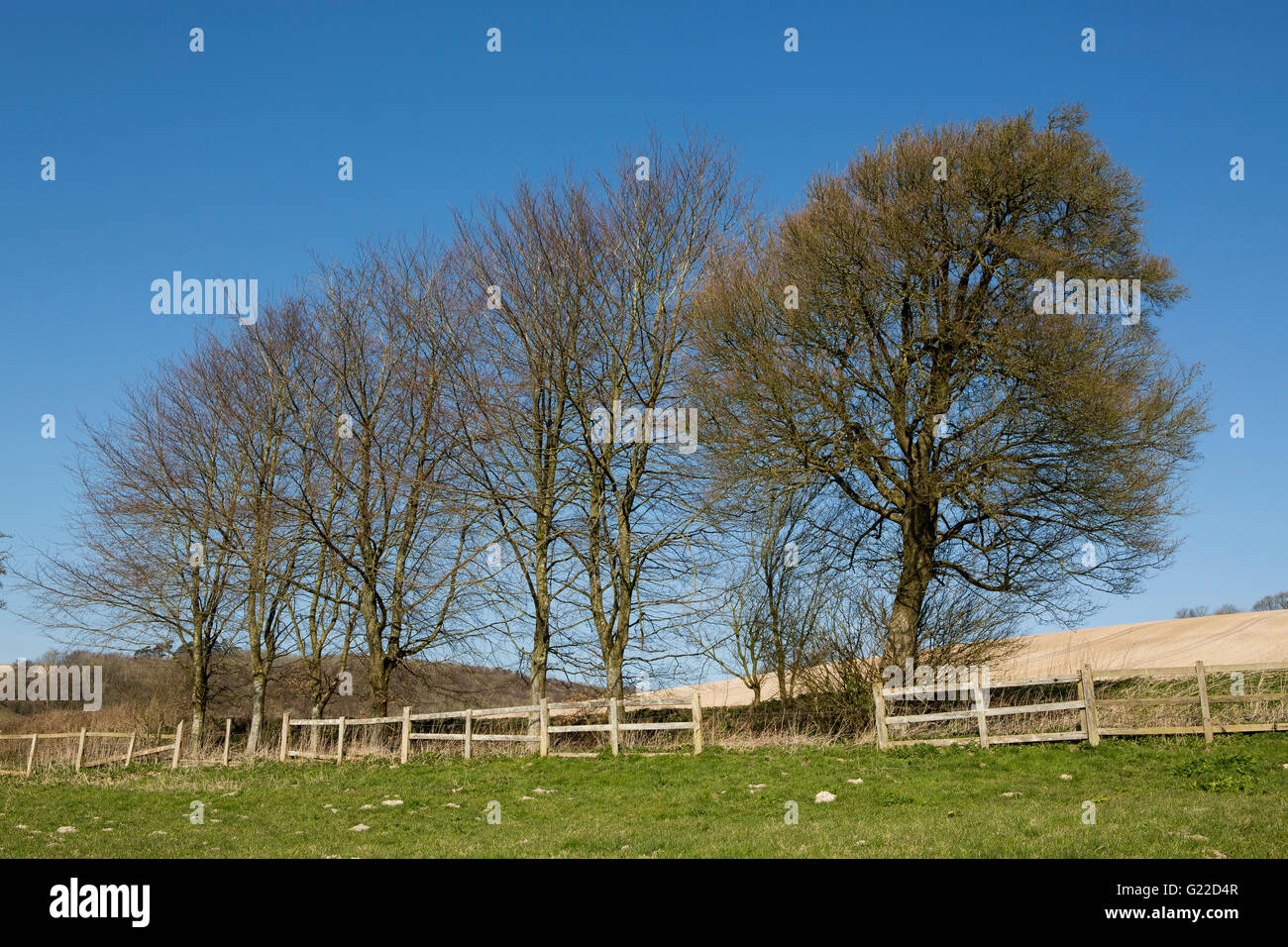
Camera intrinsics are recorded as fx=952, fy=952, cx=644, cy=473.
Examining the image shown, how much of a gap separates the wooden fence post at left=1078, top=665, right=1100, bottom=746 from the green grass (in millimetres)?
329

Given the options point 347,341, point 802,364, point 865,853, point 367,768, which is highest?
point 347,341

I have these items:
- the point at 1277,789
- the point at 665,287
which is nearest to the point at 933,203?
the point at 665,287

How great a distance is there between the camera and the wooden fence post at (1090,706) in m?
17.2

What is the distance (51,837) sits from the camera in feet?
41.7

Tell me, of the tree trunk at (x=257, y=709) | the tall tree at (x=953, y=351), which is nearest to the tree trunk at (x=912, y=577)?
the tall tree at (x=953, y=351)

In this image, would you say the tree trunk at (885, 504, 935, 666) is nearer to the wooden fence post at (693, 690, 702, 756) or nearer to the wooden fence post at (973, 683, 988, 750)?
the wooden fence post at (973, 683, 988, 750)

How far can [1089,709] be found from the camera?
1730 cm

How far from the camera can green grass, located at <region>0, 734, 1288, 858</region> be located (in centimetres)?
941
